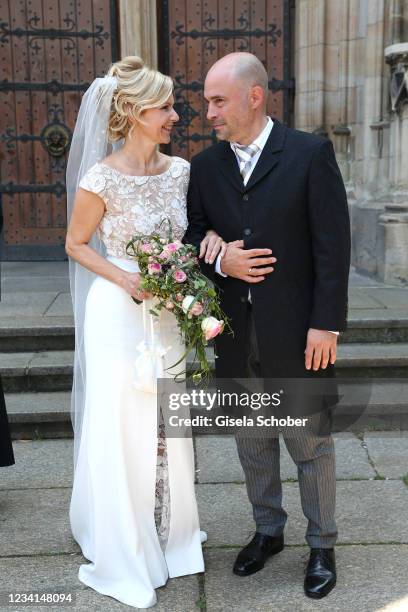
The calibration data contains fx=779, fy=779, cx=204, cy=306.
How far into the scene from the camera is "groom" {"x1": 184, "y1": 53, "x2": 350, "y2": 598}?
9.44 ft

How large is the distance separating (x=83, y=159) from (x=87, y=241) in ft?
1.24

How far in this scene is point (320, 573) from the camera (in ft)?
10.00

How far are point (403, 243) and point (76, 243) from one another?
4.18 metres

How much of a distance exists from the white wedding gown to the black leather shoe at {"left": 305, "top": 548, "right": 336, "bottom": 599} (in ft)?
1.56

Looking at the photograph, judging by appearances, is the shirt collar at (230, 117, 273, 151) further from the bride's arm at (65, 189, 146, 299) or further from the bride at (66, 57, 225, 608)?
the bride's arm at (65, 189, 146, 299)

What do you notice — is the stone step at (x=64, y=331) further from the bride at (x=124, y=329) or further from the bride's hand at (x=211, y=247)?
the bride's hand at (x=211, y=247)

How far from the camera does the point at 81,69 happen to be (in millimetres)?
7488

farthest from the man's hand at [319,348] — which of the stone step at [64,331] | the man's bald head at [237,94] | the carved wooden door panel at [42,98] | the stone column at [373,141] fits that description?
the carved wooden door panel at [42,98]

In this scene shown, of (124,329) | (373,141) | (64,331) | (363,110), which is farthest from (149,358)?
(363,110)

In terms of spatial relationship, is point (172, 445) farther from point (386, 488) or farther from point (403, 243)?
point (403, 243)

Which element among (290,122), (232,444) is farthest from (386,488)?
(290,122)

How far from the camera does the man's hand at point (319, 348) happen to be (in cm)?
292

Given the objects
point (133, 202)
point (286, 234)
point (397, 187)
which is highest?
point (133, 202)

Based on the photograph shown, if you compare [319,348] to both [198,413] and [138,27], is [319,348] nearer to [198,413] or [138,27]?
[198,413]
